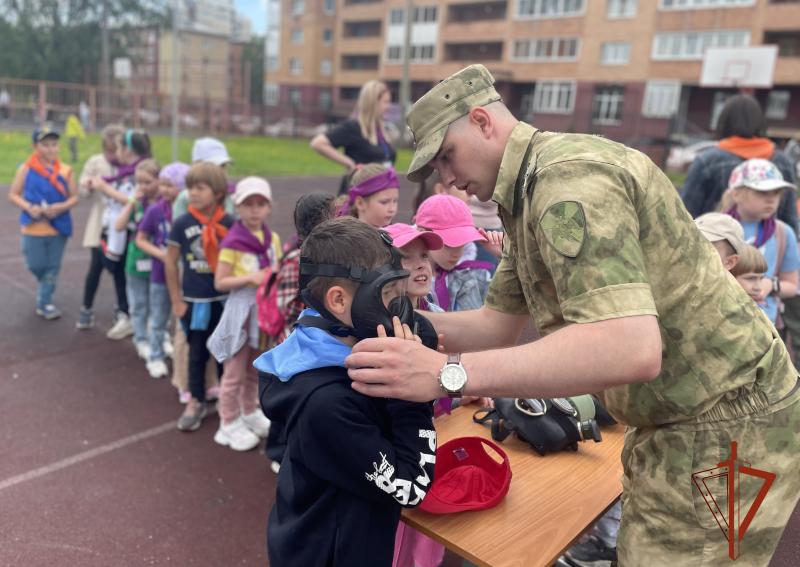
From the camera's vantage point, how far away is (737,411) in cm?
151

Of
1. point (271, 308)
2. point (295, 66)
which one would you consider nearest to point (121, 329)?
point (271, 308)

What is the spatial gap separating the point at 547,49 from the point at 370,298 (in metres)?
46.2

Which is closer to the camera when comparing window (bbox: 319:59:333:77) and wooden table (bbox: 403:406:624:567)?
wooden table (bbox: 403:406:624:567)

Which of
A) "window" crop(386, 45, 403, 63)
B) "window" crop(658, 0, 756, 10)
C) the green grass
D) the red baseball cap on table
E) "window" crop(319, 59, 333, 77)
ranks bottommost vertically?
the green grass

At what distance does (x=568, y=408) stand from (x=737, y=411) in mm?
746

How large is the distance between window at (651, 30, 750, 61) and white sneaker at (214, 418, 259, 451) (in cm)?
3975

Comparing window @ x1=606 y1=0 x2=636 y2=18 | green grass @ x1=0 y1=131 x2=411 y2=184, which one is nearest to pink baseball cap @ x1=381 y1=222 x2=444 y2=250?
green grass @ x1=0 y1=131 x2=411 y2=184

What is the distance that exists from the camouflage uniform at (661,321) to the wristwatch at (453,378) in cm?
26

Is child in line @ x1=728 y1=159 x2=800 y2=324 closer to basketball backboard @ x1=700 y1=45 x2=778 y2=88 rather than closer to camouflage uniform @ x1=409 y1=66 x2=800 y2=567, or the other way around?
camouflage uniform @ x1=409 y1=66 x2=800 y2=567

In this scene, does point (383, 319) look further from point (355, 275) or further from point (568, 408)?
point (568, 408)

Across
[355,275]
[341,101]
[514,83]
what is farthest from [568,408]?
[341,101]

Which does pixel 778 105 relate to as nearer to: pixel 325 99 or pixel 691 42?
pixel 691 42

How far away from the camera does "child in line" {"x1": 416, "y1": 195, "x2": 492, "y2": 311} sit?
9.98 feet

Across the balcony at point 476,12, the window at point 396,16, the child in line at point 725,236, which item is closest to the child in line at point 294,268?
the child in line at point 725,236
